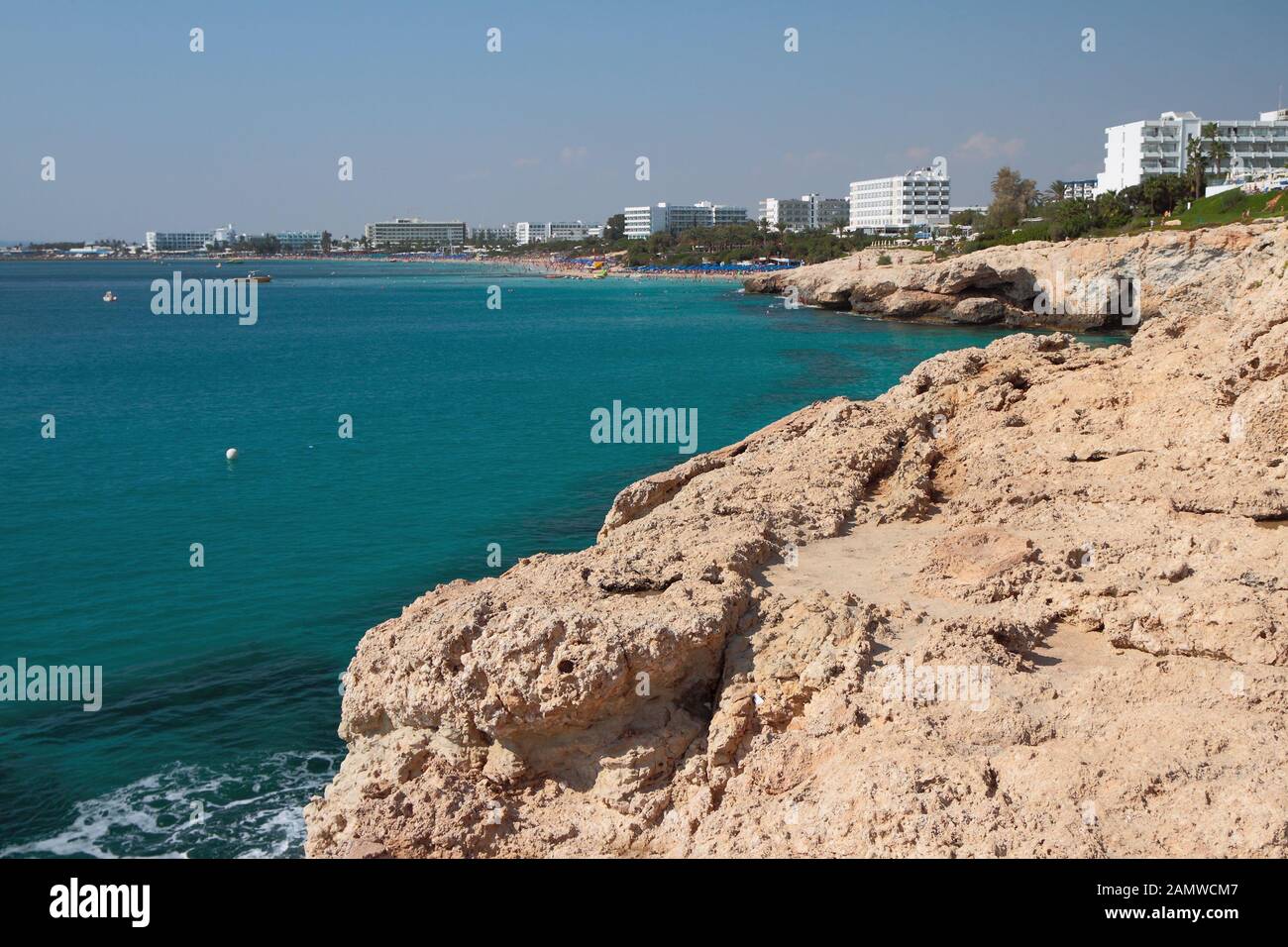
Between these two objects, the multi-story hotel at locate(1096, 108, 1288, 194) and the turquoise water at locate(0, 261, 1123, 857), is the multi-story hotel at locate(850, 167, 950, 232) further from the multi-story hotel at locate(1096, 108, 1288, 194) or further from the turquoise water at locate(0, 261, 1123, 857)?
the turquoise water at locate(0, 261, 1123, 857)

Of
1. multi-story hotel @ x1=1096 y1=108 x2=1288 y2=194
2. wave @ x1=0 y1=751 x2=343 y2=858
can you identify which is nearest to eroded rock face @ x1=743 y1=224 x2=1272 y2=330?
multi-story hotel @ x1=1096 y1=108 x2=1288 y2=194

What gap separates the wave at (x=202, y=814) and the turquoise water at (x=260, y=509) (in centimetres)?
3

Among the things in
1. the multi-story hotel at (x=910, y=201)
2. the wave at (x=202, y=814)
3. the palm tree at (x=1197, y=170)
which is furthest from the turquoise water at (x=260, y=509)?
the multi-story hotel at (x=910, y=201)

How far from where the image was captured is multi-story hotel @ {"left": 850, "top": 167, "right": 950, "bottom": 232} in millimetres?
180250

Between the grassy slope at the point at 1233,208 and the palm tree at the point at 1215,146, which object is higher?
the palm tree at the point at 1215,146

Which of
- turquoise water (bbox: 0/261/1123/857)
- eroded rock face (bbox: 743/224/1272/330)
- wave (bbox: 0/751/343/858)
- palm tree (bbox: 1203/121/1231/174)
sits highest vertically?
palm tree (bbox: 1203/121/1231/174)

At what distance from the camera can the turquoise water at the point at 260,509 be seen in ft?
42.4

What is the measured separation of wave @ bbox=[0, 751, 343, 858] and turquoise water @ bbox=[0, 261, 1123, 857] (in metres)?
0.03

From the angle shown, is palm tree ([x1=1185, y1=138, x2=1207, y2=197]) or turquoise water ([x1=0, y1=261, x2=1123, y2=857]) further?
palm tree ([x1=1185, y1=138, x2=1207, y2=197])

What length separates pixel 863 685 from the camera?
354 inches

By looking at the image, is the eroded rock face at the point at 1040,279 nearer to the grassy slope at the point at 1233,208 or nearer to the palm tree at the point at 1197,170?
the grassy slope at the point at 1233,208

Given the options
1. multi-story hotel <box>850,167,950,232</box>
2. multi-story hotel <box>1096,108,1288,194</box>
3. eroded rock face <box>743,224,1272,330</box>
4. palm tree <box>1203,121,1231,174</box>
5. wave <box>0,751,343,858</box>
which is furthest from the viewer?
multi-story hotel <box>850,167,950,232</box>

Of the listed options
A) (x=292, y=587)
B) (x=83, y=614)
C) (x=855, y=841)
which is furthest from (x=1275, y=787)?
(x=83, y=614)
